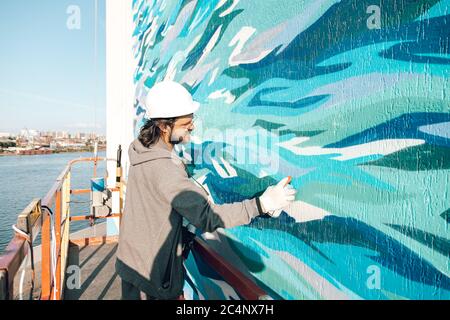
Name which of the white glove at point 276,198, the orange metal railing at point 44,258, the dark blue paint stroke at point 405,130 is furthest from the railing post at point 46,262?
the dark blue paint stroke at point 405,130

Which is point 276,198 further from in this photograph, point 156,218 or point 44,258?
point 44,258

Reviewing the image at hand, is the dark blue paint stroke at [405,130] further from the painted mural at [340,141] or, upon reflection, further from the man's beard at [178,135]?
the man's beard at [178,135]

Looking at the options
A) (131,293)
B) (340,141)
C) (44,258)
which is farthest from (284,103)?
(44,258)

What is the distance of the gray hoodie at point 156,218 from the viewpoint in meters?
1.68

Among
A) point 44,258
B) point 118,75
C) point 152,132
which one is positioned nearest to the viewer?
point 152,132

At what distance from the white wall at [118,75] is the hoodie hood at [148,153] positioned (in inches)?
235

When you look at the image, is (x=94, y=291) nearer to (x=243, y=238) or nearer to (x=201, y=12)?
(x=243, y=238)

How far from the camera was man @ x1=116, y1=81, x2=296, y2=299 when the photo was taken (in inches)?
64.7

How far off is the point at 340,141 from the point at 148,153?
1.06 metres

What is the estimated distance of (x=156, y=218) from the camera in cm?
185

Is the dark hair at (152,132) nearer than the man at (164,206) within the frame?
No

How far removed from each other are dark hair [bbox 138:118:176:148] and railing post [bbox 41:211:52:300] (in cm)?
92

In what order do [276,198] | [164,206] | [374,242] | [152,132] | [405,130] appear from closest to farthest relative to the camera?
[405,130] → [374,242] → [276,198] → [164,206] → [152,132]

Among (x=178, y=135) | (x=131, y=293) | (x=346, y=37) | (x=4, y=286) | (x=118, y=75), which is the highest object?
(x=118, y=75)
